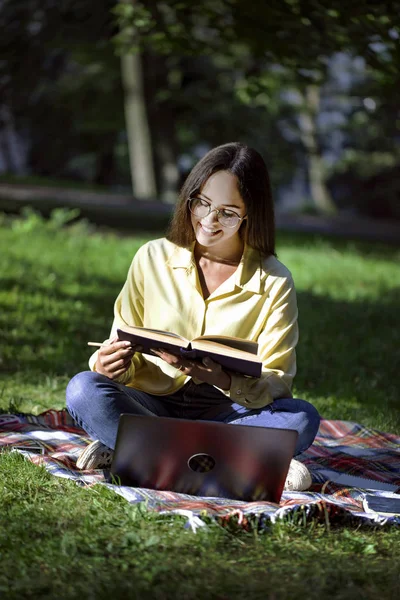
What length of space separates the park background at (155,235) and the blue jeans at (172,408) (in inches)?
10.2

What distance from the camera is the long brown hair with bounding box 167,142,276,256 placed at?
3625 millimetres

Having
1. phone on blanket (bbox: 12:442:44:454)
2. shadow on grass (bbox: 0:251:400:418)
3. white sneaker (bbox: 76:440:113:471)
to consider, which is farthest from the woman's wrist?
shadow on grass (bbox: 0:251:400:418)

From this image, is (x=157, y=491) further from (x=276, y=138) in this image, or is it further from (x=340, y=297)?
(x=276, y=138)

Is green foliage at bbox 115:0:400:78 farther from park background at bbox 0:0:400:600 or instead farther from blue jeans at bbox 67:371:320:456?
blue jeans at bbox 67:371:320:456

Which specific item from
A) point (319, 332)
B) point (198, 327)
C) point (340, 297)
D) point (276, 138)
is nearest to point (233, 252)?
point (198, 327)

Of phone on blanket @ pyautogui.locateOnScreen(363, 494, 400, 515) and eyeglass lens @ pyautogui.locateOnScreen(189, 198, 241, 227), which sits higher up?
eyeglass lens @ pyautogui.locateOnScreen(189, 198, 241, 227)

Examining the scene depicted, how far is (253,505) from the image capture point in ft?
10.8

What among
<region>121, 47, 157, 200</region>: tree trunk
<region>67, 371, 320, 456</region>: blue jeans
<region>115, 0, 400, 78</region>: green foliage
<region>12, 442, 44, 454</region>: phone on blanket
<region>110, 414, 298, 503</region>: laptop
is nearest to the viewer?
<region>110, 414, 298, 503</region>: laptop

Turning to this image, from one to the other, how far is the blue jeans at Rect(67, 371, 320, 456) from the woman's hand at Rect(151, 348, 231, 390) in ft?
0.88

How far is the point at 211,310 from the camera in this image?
3748 millimetres

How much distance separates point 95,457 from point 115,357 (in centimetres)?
49

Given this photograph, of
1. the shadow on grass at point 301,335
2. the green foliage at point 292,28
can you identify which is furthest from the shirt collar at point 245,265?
the green foliage at point 292,28

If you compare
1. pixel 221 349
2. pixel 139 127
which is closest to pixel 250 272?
pixel 221 349

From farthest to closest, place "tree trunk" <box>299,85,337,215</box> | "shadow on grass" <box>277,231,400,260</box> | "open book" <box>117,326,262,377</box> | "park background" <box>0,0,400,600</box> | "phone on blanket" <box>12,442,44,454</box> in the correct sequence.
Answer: "tree trunk" <box>299,85,337,215</box>, "shadow on grass" <box>277,231,400,260</box>, "phone on blanket" <box>12,442,44,454</box>, "open book" <box>117,326,262,377</box>, "park background" <box>0,0,400,600</box>
